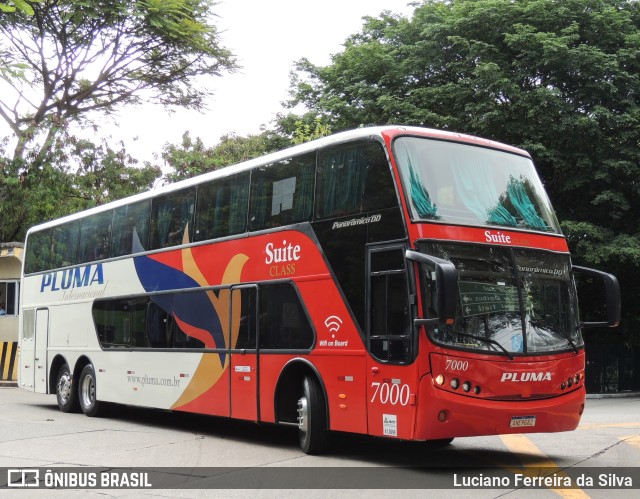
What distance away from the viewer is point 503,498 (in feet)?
26.2

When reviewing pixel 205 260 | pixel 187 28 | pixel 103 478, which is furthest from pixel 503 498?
pixel 187 28

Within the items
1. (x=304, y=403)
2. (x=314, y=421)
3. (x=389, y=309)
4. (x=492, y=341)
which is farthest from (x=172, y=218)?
(x=492, y=341)

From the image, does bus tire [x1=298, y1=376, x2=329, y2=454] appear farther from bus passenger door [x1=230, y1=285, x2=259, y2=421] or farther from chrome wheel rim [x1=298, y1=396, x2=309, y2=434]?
bus passenger door [x1=230, y1=285, x2=259, y2=421]

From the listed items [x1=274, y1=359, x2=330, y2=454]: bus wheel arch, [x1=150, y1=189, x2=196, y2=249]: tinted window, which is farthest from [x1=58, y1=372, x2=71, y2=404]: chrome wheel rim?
[x1=274, y1=359, x2=330, y2=454]: bus wheel arch

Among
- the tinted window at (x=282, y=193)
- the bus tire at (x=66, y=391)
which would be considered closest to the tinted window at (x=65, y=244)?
the bus tire at (x=66, y=391)

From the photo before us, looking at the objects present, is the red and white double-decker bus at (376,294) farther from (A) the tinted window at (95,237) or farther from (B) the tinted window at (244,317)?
(A) the tinted window at (95,237)

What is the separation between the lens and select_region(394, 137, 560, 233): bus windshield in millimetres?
9961

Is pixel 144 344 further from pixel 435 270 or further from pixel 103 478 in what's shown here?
pixel 435 270

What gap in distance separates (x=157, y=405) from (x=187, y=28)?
17.0 metres

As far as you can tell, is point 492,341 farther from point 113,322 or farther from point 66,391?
point 66,391

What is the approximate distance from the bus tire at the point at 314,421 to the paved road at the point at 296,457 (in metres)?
0.15

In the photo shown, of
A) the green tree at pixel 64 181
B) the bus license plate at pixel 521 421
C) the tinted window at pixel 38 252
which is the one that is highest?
the green tree at pixel 64 181

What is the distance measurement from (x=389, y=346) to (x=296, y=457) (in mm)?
2154

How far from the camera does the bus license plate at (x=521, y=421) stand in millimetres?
9570
